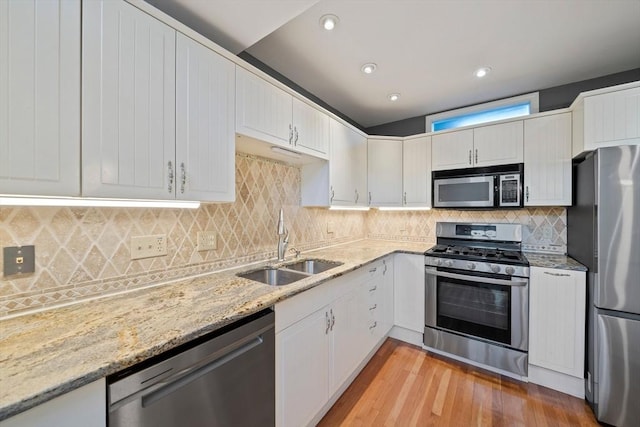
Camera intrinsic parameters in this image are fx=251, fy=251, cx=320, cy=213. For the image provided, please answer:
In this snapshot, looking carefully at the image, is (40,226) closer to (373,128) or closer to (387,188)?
(387,188)

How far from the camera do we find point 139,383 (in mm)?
779

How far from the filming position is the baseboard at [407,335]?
2.63m

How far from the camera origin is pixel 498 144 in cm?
253

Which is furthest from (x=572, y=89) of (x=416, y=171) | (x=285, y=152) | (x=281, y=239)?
(x=281, y=239)

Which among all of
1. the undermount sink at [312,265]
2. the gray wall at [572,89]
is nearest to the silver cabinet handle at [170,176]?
the undermount sink at [312,265]

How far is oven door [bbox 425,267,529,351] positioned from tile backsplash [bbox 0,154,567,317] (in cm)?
82

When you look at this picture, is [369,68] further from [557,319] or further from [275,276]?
[557,319]

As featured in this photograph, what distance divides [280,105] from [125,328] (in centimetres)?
151

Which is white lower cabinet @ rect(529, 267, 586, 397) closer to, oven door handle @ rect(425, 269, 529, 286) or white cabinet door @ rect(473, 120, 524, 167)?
oven door handle @ rect(425, 269, 529, 286)

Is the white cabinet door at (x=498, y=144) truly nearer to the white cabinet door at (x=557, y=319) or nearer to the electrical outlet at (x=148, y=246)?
the white cabinet door at (x=557, y=319)

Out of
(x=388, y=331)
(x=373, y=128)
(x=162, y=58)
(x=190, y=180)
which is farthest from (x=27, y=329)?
(x=373, y=128)

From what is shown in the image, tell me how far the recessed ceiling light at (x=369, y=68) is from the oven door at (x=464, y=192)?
1.41 metres

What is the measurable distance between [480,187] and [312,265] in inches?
75.2

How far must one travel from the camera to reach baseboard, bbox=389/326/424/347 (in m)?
2.63
